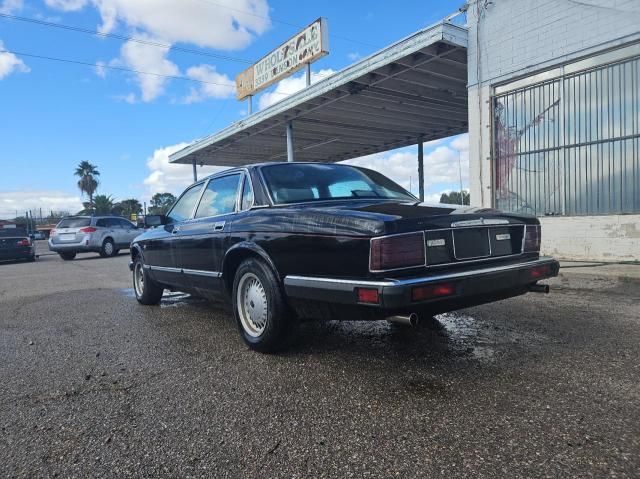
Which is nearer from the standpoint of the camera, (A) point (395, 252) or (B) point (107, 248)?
(A) point (395, 252)

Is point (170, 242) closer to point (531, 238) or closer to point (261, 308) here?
point (261, 308)

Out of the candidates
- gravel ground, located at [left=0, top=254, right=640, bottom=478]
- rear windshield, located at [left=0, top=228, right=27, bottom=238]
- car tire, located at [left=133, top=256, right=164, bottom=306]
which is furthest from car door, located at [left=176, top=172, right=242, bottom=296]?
rear windshield, located at [left=0, top=228, right=27, bottom=238]

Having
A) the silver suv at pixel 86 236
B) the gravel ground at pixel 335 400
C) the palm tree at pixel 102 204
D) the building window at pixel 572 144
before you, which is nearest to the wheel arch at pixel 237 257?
the gravel ground at pixel 335 400

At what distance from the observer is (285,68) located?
52.2 feet

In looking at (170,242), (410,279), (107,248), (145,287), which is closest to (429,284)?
(410,279)

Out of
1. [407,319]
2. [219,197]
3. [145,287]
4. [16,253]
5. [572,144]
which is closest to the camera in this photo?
[407,319]

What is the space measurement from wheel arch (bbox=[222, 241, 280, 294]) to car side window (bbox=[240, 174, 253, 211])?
0.39 meters

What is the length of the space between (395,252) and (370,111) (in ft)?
39.5

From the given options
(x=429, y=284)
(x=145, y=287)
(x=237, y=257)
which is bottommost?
(x=145, y=287)

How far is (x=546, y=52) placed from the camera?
828 cm

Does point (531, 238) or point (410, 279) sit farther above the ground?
point (531, 238)

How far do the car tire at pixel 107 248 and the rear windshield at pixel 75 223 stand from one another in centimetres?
89

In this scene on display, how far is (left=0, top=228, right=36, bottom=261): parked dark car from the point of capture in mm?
15945

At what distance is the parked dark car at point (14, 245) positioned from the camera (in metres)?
15.9
